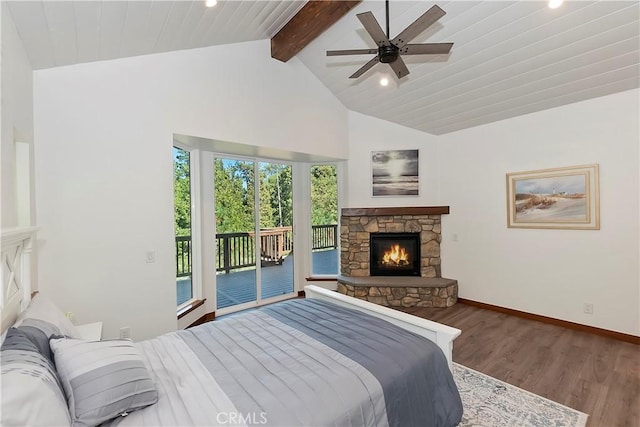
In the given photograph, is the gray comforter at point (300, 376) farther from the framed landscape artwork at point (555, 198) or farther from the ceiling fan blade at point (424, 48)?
the framed landscape artwork at point (555, 198)

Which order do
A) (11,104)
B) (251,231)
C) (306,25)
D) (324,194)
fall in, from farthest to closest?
(324,194) < (251,231) < (306,25) < (11,104)

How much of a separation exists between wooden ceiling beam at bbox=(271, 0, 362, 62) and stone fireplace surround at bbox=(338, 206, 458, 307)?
2490 millimetres

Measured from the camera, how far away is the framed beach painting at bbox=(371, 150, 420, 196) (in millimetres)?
4875

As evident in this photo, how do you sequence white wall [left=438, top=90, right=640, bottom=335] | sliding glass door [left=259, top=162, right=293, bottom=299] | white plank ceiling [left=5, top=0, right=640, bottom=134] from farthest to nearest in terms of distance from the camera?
sliding glass door [left=259, top=162, right=293, bottom=299]
white wall [left=438, top=90, right=640, bottom=335]
white plank ceiling [left=5, top=0, right=640, bottom=134]

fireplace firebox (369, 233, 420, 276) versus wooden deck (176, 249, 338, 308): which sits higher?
fireplace firebox (369, 233, 420, 276)

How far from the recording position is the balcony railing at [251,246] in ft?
13.0

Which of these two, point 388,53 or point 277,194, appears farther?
point 277,194

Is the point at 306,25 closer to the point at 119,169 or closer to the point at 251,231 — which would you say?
the point at 119,169

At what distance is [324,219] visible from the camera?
5340 mm

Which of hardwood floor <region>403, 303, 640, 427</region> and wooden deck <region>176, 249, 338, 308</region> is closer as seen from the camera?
hardwood floor <region>403, 303, 640, 427</region>

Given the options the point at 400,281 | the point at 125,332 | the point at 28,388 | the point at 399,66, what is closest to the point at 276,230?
the point at 400,281

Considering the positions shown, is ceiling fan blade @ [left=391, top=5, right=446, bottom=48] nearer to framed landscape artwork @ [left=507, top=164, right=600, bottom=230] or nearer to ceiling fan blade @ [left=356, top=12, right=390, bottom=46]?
ceiling fan blade @ [left=356, top=12, right=390, bottom=46]

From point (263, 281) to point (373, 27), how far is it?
4011 millimetres

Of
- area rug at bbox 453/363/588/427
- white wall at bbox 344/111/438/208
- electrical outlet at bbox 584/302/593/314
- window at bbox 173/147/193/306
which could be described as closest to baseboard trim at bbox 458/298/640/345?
electrical outlet at bbox 584/302/593/314
